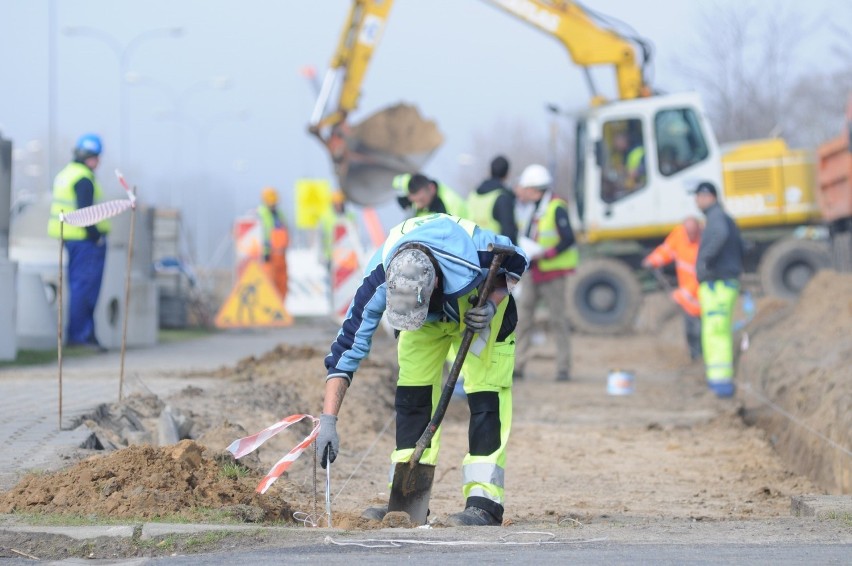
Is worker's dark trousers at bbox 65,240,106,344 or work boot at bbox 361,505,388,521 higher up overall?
worker's dark trousers at bbox 65,240,106,344

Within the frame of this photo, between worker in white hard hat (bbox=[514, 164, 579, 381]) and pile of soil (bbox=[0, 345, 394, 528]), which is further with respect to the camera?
worker in white hard hat (bbox=[514, 164, 579, 381])

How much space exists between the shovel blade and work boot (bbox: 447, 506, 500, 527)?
0.93ft

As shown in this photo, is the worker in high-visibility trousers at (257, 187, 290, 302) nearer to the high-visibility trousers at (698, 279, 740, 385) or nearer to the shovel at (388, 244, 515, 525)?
the high-visibility trousers at (698, 279, 740, 385)

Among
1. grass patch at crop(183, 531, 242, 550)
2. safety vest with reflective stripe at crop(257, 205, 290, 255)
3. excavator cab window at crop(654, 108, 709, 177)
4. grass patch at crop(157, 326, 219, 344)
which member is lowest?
grass patch at crop(183, 531, 242, 550)

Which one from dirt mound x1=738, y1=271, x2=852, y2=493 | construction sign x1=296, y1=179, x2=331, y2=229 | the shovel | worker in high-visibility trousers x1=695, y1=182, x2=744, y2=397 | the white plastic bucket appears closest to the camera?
the shovel

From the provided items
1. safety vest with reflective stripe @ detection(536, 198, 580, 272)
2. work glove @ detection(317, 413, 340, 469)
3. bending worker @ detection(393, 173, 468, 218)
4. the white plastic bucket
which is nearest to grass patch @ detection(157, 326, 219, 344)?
safety vest with reflective stripe @ detection(536, 198, 580, 272)

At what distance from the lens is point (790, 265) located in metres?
22.7

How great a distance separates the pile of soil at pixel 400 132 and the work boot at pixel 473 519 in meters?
13.0

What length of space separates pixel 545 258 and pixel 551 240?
0.21 m

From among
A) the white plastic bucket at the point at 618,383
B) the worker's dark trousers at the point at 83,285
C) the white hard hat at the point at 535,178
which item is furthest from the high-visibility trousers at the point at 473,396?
the worker's dark trousers at the point at 83,285

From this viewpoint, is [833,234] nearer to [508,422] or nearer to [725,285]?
[725,285]

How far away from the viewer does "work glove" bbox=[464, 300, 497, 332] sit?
605 centimetres

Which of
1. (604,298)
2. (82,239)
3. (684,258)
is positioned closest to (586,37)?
(604,298)

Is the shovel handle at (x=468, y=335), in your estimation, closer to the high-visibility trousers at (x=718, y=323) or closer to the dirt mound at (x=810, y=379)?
the dirt mound at (x=810, y=379)
